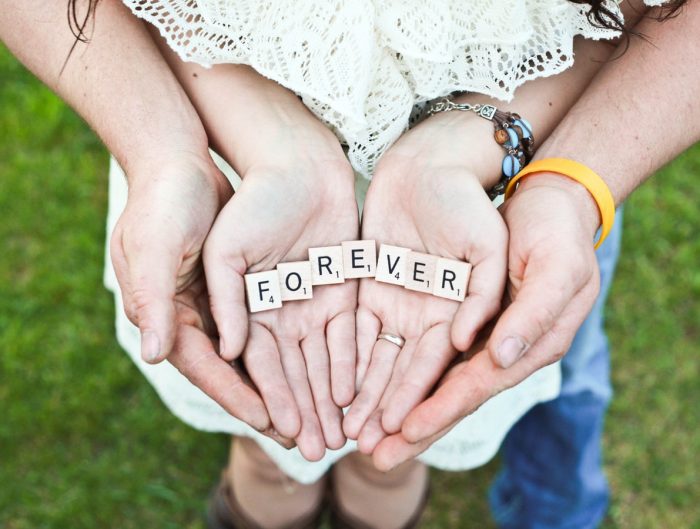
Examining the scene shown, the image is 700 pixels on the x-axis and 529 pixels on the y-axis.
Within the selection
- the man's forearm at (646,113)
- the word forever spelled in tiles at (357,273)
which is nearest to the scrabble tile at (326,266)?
the word forever spelled in tiles at (357,273)

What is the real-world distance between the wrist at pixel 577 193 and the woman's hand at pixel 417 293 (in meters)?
0.12

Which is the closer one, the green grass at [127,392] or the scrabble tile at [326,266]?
the scrabble tile at [326,266]

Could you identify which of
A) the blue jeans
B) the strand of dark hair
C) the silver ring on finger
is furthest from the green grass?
the strand of dark hair

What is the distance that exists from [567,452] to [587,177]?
1.22 m

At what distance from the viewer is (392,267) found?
1803 millimetres

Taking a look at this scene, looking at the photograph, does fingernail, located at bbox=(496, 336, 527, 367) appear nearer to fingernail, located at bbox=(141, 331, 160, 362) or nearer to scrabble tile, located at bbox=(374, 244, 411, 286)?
scrabble tile, located at bbox=(374, 244, 411, 286)

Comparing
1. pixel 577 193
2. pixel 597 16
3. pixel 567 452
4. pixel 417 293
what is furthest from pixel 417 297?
pixel 567 452

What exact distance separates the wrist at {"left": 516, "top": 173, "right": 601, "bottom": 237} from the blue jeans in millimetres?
629

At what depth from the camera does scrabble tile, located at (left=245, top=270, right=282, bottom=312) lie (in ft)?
5.68

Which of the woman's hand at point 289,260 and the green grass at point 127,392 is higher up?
the woman's hand at point 289,260

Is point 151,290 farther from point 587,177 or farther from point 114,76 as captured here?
point 587,177

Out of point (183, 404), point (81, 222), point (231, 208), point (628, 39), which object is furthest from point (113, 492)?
point (628, 39)

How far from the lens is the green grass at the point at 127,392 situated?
9.50 ft

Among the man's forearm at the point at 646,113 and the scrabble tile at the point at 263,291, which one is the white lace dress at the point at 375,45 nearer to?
the man's forearm at the point at 646,113
